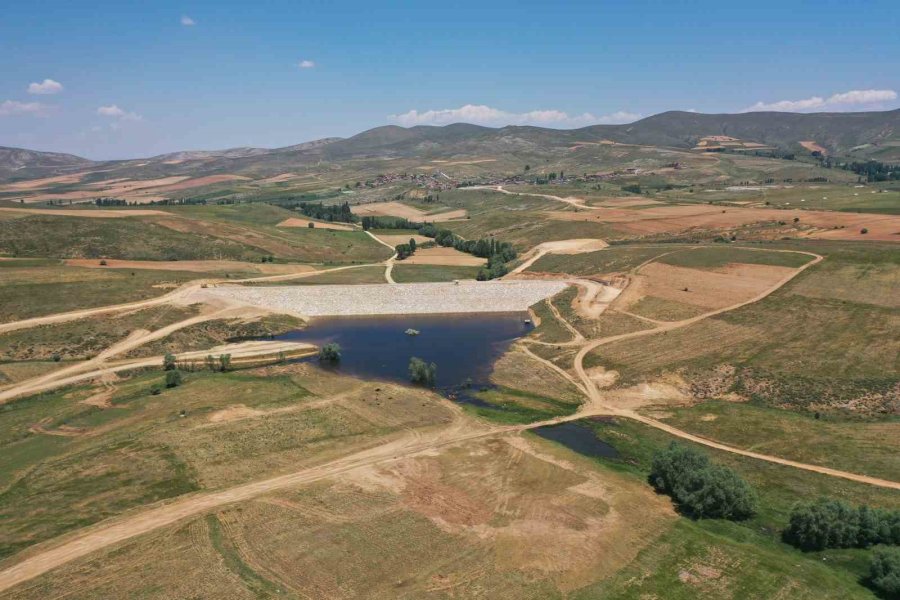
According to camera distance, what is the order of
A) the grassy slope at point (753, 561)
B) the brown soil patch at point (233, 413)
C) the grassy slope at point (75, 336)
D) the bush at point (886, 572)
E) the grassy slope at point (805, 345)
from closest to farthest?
1. the bush at point (886, 572)
2. the grassy slope at point (753, 561)
3. the brown soil patch at point (233, 413)
4. the grassy slope at point (805, 345)
5. the grassy slope at point (75, 336)

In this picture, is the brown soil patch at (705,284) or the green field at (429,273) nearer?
the brown soil patch at (705,284)

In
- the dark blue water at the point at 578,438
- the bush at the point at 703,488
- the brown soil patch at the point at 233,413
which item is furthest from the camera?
the brown soil patch at the point at 233,413

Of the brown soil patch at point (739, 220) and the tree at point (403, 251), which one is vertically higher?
the brown soil patch at point (739, 220)

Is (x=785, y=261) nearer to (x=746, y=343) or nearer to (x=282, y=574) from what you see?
(x=746, y=343)


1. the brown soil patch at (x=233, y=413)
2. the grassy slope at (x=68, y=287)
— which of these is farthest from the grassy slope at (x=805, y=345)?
the grassy slope at (x=68, y=287)

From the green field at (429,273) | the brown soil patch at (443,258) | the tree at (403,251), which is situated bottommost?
the green field at (429,273)

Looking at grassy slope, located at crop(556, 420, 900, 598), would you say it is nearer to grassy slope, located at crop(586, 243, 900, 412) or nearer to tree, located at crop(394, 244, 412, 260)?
grassy slope, located at crop(586, 243, 900, 412)

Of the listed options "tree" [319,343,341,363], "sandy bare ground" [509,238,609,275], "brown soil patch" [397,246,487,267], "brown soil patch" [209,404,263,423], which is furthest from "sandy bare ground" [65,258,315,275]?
"brown soil patch" [209,404,263,423]

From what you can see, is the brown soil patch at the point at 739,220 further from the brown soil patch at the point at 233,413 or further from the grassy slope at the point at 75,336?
the grassy slope at the point at 75,336
